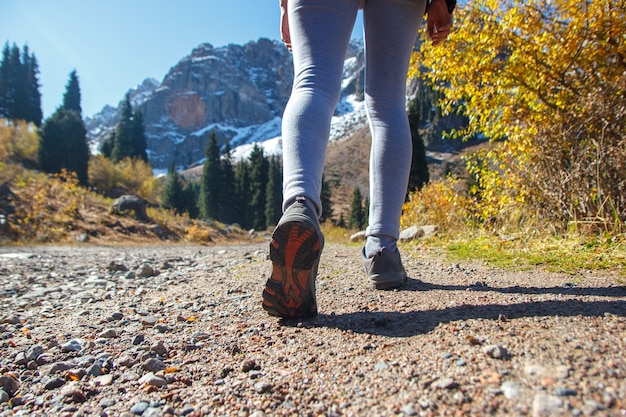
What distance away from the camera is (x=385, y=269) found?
1418mm

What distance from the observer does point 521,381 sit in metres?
0.63

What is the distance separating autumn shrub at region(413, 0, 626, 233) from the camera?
2408mm

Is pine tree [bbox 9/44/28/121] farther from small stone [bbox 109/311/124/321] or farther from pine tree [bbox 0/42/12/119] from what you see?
small stone [bbox 109/311/124/321]

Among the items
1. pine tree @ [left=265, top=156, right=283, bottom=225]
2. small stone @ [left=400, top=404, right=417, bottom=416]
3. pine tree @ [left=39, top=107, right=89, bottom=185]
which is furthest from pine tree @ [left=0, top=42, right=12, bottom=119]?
small stone @ [left=400, top=404, right=417, bottom=416]

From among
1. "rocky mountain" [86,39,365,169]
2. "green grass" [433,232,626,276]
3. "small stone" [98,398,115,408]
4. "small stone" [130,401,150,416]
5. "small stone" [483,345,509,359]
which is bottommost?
"small stone" [98,398,115,408]

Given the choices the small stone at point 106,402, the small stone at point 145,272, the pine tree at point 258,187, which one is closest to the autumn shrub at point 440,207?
the small stone at point 145,272

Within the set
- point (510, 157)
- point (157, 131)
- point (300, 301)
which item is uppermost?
point (157, 131)

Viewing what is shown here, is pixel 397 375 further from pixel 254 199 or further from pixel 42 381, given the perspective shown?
pixel 254 199

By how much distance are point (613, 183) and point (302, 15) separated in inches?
87.9

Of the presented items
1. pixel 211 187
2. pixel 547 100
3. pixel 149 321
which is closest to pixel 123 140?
pixel 211 187

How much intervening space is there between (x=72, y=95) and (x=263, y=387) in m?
53.1

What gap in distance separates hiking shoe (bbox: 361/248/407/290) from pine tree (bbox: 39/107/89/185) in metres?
24.7

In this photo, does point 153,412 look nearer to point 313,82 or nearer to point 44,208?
point 313,82

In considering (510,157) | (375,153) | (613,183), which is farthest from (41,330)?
(510,157)
